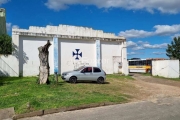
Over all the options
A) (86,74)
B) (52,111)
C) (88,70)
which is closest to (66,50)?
(88,70)

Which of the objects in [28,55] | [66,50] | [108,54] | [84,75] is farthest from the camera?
[108,54]

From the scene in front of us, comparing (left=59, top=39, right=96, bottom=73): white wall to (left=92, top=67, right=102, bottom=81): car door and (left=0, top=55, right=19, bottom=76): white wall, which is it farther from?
(left=92, top=67, right=102, bottom=81): car door

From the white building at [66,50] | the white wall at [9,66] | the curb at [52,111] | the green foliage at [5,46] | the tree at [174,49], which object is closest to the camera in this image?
the curb at [52,111]

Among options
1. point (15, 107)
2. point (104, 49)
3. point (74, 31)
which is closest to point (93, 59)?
point (104, 49)

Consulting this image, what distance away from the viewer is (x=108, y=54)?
25406mm

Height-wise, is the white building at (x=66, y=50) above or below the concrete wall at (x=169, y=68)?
above

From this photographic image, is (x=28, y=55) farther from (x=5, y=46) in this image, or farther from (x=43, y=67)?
(x=43, y=67)

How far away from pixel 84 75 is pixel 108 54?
9.62m

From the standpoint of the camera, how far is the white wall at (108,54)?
2505 cm

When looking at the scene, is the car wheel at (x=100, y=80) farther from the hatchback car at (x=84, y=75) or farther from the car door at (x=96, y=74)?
the car door at (x=96, y=74)

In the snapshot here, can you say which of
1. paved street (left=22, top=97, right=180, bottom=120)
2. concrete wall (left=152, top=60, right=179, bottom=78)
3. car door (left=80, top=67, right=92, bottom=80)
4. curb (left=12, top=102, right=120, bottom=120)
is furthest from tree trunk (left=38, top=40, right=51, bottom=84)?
concrete wall (left=152, top=60, right=179, bottom=78)

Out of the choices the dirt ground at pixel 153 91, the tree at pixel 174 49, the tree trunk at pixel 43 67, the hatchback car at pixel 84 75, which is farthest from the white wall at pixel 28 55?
the tree at pixel 174 49

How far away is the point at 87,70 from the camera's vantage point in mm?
16766

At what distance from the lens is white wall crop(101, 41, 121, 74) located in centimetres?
2505
